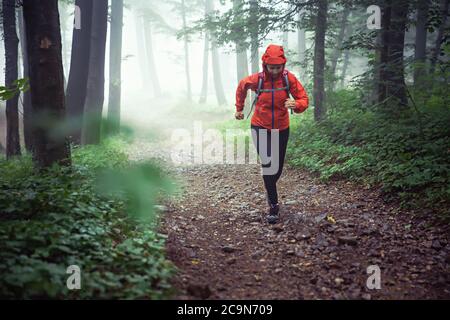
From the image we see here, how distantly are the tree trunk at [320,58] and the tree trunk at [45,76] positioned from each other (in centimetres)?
815

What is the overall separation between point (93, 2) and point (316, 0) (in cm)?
701

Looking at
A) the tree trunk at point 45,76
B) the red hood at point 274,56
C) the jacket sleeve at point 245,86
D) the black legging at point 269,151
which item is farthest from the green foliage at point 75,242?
the red hood at point 274,56

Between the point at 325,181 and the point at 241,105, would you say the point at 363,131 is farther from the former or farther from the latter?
the point at 241,105

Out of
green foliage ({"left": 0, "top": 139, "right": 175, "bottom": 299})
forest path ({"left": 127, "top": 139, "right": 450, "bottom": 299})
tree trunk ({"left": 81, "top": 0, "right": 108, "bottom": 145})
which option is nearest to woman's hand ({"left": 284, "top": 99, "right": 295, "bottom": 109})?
forest path ({"left": 127, "top": 139, "right": 450, "bottom": 299})

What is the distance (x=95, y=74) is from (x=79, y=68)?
2.11 feet

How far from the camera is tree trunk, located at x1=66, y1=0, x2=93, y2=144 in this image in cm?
1029

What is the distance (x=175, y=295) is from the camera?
3197 mm

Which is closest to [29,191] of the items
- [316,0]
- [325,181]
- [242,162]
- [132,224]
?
[132,224]

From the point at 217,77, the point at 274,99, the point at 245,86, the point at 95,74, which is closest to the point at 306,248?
the point at 274,99

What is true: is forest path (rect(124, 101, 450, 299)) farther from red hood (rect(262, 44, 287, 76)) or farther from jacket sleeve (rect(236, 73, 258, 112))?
red hood (rect(262, 44, 287, 76))

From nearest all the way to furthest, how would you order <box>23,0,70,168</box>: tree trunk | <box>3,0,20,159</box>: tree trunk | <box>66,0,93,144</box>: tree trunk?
<box>23,0,70,168</box>: tree trunk, <box>3,0,20,159</box>: tree trunk, <box>66,0,93,144</box>: tree trunk

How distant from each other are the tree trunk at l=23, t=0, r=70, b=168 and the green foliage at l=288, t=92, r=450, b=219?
5.58 m

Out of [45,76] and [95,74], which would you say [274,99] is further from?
[95,74]

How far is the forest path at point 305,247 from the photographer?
360cm
